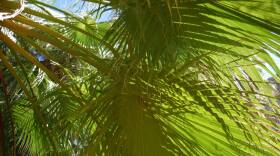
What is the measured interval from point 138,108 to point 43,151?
4.03 feet

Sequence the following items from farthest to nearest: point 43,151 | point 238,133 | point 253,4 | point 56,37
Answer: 1. point 43,151
2. point 56,37
3. point 238,133
4. point 253,4

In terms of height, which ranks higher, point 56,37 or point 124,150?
point 56,37

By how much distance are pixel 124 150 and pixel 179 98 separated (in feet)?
0.90

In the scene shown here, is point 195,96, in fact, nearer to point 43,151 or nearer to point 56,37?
point 56,37

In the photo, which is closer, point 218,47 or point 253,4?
point 253,4

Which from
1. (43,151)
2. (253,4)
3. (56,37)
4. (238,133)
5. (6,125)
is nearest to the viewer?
(253,4)

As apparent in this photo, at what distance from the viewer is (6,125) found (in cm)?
372

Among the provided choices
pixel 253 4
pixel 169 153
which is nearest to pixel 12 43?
pixel 169 153

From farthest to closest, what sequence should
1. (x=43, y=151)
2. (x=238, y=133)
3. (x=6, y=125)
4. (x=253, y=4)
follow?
(x=6, y=125) → (x=43, y=151) → (x=238, y=133) → (x=253, y=4)

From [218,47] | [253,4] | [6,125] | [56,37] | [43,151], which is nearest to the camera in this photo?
[253,4]

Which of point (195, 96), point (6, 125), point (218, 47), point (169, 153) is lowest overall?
point (169, 153)

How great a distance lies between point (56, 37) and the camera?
2.44 m

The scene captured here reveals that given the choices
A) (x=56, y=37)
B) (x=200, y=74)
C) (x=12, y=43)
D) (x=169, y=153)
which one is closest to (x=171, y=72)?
(x=200, y=74)

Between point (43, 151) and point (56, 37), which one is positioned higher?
point (56, 37)
